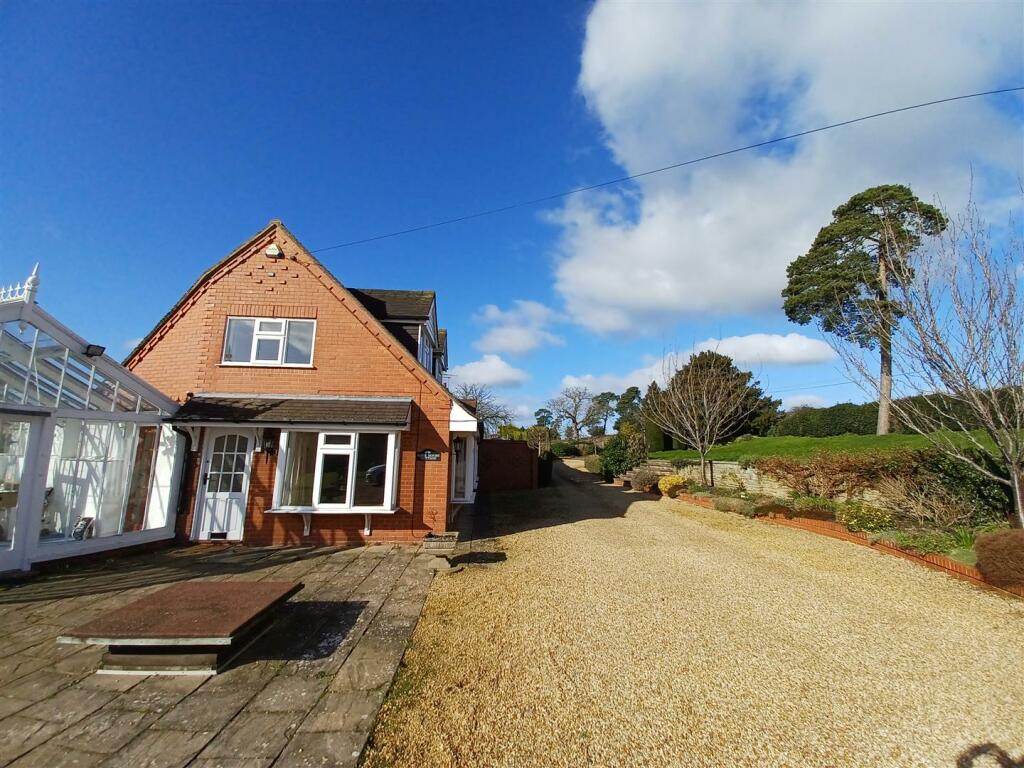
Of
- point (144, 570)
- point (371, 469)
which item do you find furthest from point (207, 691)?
point (371, 469)

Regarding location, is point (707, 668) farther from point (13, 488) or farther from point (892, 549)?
point (13, 488)

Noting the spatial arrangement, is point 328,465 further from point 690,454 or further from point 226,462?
point 690,454

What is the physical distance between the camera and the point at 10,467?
23.5 feet

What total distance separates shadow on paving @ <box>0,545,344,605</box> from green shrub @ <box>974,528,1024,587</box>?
1134cm

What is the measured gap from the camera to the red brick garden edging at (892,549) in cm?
699

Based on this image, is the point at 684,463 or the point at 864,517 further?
the point at 684,463

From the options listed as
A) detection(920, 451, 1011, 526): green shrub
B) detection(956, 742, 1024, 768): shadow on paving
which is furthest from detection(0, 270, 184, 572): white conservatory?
detection(920, 451, 1011, 526): green shrub

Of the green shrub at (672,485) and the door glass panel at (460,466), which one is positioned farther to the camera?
the green shrub at (672,485)

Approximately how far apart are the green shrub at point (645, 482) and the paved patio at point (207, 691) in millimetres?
14458

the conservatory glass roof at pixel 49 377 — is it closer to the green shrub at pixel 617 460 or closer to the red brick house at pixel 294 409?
the red brick house at pixel 294 409

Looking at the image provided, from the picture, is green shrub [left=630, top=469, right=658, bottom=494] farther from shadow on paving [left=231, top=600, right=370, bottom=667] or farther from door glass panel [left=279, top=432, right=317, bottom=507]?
shadow on paving [left=231, top=600, right=370, bottom=667]

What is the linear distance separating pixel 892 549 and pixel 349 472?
11.1 metres

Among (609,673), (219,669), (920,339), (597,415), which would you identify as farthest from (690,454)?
(597,415)

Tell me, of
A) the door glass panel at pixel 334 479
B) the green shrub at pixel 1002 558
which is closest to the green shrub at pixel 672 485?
the green shrub at pixel 1002 558
